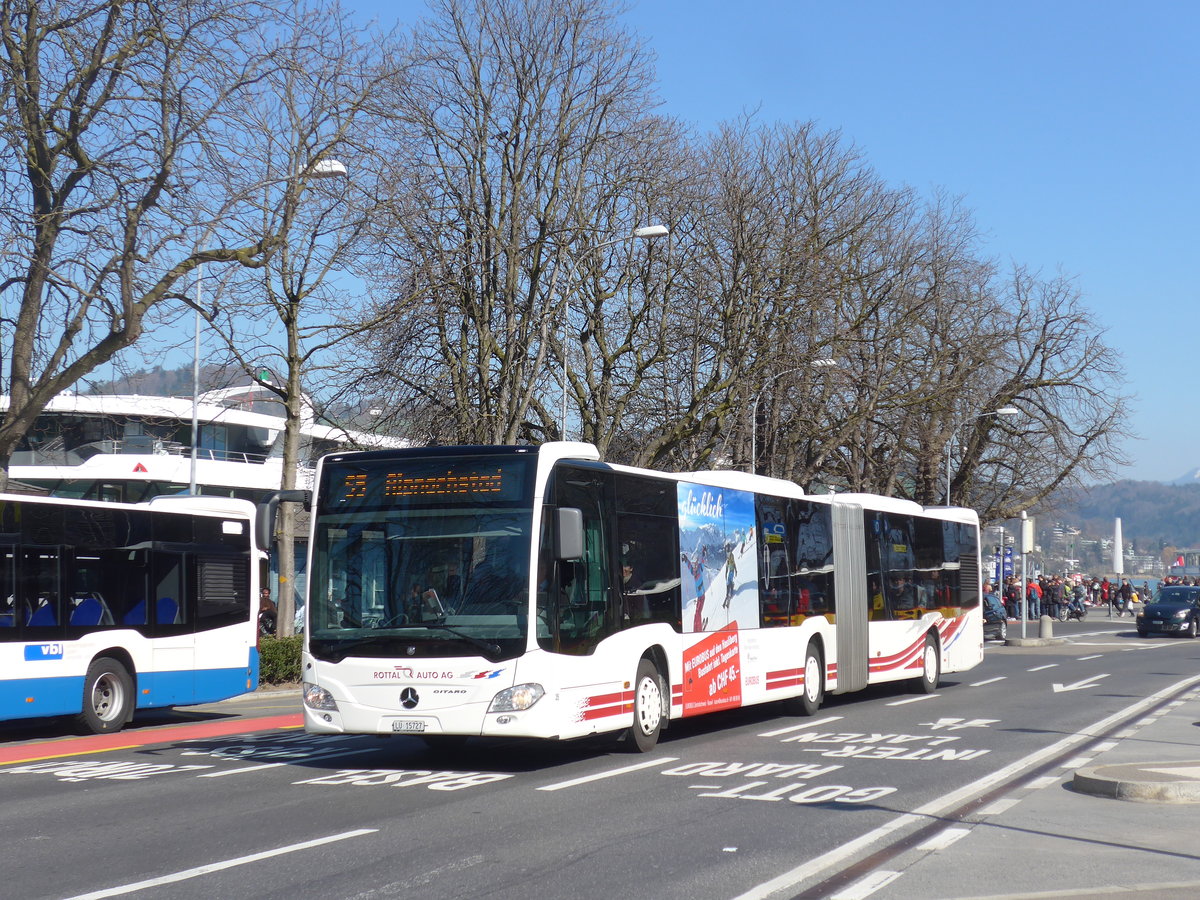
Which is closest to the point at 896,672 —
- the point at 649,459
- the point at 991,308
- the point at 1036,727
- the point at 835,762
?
the point at 1036,727

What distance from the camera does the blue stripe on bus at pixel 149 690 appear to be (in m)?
15.7

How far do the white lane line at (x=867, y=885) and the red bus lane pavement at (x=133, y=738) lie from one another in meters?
9.46

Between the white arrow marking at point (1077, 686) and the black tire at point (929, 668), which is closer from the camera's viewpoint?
the black tire at point (929, 668)

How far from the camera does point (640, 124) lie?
29484 mm

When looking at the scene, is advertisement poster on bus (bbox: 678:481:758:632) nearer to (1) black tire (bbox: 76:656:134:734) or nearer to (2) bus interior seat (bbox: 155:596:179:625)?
(2) bus interior seat (bbox: 155:596:179:625)

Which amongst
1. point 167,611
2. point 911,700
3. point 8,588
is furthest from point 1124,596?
point 8,588

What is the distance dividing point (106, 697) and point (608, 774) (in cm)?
781

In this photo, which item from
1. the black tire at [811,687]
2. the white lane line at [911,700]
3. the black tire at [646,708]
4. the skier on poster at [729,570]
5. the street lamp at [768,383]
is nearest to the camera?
the black tire at [646,708]

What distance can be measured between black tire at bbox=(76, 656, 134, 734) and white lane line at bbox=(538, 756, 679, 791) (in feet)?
24.0

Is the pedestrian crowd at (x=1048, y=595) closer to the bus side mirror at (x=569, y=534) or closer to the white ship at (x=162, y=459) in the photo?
the white ship at (x=162, y=459)

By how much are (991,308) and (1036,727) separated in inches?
1336

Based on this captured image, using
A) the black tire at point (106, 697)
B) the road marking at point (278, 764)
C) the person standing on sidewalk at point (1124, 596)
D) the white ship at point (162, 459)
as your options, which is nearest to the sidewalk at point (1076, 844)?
the road marking at point (278, 764)

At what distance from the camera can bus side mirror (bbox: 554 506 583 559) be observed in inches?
491

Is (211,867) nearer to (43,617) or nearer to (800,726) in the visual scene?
(43,617)
